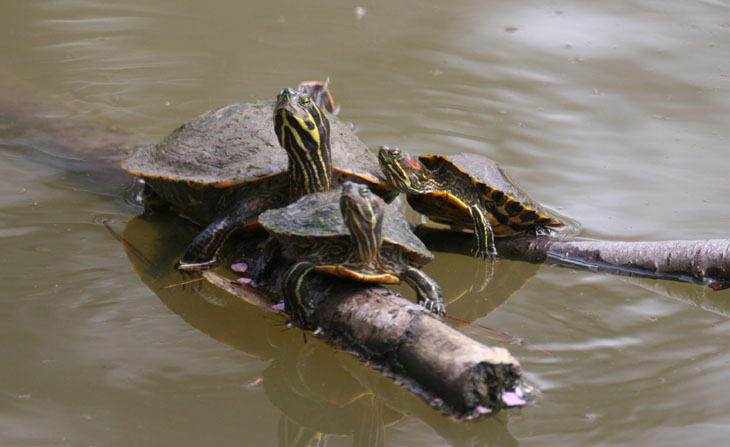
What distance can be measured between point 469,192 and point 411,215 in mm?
667

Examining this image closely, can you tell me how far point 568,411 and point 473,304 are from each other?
1059 millimetres

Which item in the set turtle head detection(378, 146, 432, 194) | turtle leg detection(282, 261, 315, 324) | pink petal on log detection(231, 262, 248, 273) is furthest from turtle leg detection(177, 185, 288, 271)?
turtle leg detection(282, 261, 315, 324)

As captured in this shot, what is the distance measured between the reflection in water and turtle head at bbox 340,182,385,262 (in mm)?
467

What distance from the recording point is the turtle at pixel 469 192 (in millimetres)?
3969

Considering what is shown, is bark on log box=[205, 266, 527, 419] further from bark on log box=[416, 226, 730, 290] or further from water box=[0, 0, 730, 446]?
bark on log box=[416, 226, 730, 290]

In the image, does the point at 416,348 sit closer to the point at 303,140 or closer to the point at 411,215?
the point at 303,140

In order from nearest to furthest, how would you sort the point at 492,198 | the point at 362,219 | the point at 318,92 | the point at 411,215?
1. the point at 362,219
2. the point at 492,198
3. the point at 411,215
4. the point at 318,92

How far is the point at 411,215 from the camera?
4707 millimetres

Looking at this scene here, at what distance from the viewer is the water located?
2.67 m

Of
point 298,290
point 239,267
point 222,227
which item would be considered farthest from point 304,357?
point 222,227

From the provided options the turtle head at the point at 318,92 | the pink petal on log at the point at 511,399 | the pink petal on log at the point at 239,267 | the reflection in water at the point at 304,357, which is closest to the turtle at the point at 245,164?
the pink petal on log at the point at 239,267

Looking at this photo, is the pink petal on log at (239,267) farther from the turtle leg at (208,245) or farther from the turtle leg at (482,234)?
the turtle leg at (482,234)

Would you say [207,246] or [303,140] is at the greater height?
[303,140]

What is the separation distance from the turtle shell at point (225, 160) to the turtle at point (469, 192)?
0.17m
